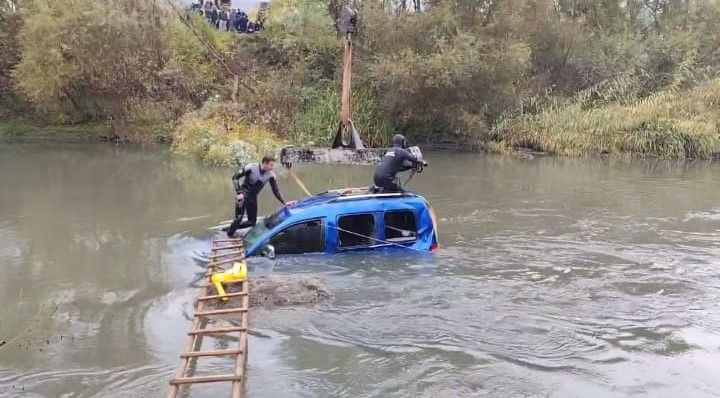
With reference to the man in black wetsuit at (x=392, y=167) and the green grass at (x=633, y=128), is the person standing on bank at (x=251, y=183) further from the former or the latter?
the green grass at (x=633, y=128)

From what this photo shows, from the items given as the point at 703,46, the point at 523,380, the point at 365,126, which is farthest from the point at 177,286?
the point at 703,46

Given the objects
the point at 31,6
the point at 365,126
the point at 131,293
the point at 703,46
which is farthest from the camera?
the point at 703,46

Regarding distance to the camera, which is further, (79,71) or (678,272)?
(79,71)

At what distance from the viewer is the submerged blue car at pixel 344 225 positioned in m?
10.6

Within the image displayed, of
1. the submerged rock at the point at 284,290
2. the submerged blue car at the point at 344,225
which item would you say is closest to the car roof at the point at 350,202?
the submerged blue car at the point at 344,225

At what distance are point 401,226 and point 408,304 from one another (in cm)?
201

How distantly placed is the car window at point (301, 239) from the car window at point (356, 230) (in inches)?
12.7

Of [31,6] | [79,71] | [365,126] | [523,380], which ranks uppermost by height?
[31,6]

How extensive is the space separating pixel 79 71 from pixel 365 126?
40.3 ft

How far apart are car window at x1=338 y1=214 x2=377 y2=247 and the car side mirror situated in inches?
41.4

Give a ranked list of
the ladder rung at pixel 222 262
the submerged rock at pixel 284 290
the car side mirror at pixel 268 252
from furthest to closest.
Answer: the car side mirror at pixel 268 252 → the ladder rung at pixel 222 262 → the submerged rock at pixel 284 290

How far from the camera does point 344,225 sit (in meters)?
10.8

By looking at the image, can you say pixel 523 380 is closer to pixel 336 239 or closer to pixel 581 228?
pixel 336 239

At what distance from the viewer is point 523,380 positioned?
7.36 m
